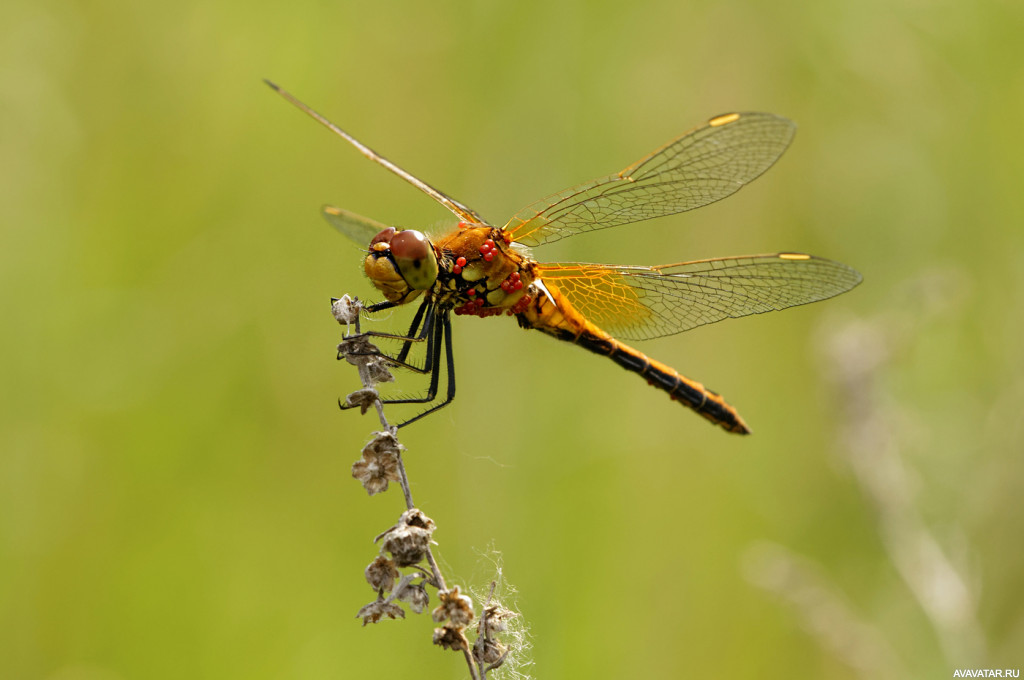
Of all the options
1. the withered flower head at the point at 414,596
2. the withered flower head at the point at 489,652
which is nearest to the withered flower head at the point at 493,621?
the withered flower head at the point at 489,652

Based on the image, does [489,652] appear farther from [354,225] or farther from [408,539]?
[354,225]

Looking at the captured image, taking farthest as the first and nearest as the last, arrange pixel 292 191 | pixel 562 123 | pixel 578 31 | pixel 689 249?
pixel 689 249 < pixel 292 191 < pixel 578 31 < pixel 562 123

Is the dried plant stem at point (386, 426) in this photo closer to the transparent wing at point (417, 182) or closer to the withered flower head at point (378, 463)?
the withered flower head at point (378, 463)

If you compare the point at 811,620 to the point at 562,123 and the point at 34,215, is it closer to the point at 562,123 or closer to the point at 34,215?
the point at 562,123

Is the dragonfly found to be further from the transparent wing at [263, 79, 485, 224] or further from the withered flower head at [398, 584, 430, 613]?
the withered flower head at [398, 584, 430, 613]

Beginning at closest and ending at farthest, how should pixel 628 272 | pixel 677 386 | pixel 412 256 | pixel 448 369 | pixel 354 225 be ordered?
pixel 412 256
pixel 448 369
pixel 354 225
pixel 628 272
pixel 677 386

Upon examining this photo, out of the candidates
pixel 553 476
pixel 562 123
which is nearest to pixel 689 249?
pixel 562 123

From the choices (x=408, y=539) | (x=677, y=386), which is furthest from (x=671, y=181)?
(x=408, y=539)
